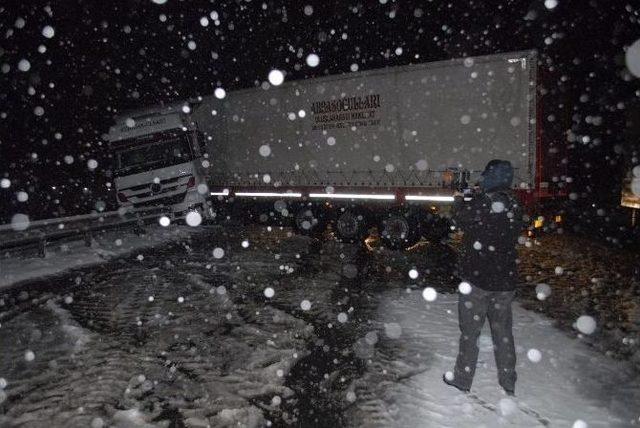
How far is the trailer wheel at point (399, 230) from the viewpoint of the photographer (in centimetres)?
1042

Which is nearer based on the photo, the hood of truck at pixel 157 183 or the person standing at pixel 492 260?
the person standing at pixel 492 260

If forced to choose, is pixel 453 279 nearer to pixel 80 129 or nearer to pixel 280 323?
pixel 280 323

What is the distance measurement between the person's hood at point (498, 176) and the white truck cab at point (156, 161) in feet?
34.4

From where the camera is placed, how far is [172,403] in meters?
4.25

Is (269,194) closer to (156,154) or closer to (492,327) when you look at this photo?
(156,154)

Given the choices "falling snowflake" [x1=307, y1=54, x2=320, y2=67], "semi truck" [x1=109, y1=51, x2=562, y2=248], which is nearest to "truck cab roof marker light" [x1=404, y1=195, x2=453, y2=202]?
"semi truck" [x1=109, y1=51, x2=562, y2=248]

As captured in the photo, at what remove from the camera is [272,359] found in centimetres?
510

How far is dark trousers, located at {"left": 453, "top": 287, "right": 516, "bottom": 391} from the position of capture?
155 inches

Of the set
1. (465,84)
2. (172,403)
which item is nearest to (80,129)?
(465,84)

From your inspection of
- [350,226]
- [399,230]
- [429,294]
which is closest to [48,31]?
[350,226]

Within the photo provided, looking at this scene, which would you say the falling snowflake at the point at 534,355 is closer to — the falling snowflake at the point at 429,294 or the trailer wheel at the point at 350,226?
the falling snowflake at the point at 429,294

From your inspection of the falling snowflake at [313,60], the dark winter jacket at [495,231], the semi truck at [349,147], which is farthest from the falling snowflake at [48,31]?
the falling snowflake at [313,60]

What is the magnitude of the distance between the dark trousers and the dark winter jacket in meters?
0.13

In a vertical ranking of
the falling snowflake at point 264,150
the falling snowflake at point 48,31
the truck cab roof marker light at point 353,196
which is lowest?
the truck cab roof marker light at point 353,196
